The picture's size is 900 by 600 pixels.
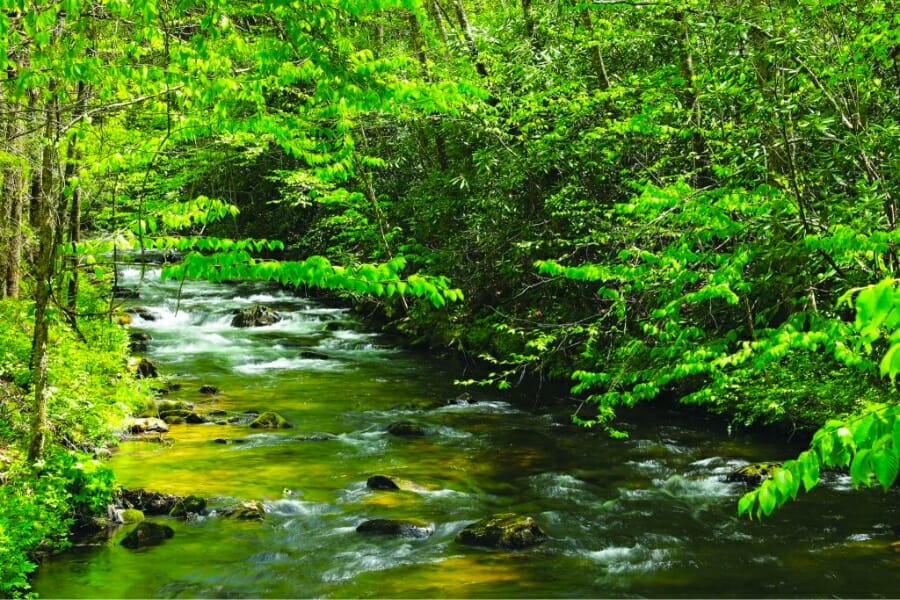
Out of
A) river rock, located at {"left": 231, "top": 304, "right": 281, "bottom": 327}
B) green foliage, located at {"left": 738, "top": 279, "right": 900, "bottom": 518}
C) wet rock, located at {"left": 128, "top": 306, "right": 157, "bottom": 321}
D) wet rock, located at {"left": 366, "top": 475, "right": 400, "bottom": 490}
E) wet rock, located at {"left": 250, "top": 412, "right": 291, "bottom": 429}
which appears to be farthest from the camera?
wet rock, located at {"left": 128, "top": 306, "right": 157, "bottom": 321}

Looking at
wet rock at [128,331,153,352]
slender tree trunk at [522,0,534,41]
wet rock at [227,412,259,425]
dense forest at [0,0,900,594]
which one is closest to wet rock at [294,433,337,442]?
wet rock at [227,412,259,425]

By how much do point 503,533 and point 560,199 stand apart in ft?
22.5

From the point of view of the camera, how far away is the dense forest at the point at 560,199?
5.71 m

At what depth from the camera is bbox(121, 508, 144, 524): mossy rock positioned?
28.2 ft

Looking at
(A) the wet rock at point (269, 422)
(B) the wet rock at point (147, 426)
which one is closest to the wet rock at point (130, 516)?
(B) the wet rock at point (147, 426)

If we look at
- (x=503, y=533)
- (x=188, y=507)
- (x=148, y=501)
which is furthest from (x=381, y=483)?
(x=148, y=501)

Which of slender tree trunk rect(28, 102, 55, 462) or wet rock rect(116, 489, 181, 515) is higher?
slender tree trunk rect(28, 102, 55, 462)

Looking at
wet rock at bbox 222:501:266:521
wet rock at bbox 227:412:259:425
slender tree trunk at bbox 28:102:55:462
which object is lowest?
wet rock at bbox 227:412:259:425

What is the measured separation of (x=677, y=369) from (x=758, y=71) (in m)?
3.23

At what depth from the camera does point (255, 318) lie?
74.9ft

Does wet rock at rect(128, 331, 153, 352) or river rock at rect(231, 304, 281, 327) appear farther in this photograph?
river rock at rect(231, 304, 281, 327)

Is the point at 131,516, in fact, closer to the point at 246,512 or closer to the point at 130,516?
the point at 130,516

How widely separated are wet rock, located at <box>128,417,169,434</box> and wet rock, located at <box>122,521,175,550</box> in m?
4.29

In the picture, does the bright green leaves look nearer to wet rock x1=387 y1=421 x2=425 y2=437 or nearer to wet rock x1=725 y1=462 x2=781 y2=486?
wet rock x1=725 y1=462 x2=781 y2=486
